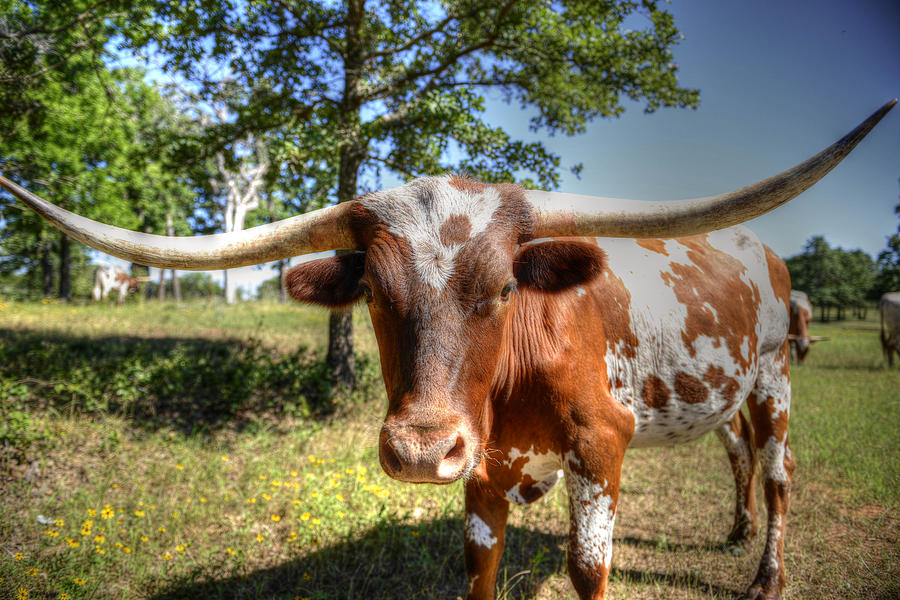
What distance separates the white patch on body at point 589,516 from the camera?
2133 millimetres

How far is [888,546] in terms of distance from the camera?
3148mm

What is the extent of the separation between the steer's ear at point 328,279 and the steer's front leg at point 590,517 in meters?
1.42

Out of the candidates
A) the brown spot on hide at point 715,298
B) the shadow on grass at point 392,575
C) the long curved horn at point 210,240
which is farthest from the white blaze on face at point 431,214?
the shadow on grass at point 392,575

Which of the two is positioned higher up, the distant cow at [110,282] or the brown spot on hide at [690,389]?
the distant cow at [110,282]

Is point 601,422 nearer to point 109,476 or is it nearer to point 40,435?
point 109,476

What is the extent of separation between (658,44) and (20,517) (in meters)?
9.01

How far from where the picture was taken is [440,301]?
1674 mm

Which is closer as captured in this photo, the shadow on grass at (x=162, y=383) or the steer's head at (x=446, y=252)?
the steer's head at (x=446, y=252)

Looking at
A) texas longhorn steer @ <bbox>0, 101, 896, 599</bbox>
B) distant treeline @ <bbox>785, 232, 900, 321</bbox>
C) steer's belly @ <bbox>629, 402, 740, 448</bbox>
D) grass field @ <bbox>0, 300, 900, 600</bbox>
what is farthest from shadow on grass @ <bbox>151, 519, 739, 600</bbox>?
distant treeline @ <bbox>785, 232, 900, 321</bbox>

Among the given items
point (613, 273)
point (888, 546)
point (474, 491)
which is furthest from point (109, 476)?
point (888, 546)

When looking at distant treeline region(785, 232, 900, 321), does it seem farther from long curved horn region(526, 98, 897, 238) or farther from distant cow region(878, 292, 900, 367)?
long curved horn region(526, 98, 897, 238)

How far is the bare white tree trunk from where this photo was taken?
6.98 metres

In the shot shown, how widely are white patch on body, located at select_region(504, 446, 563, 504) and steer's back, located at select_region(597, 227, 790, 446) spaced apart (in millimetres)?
529

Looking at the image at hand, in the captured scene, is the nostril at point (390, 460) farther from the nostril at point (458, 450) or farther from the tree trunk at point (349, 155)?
the tree trunk at point (349, 155)
